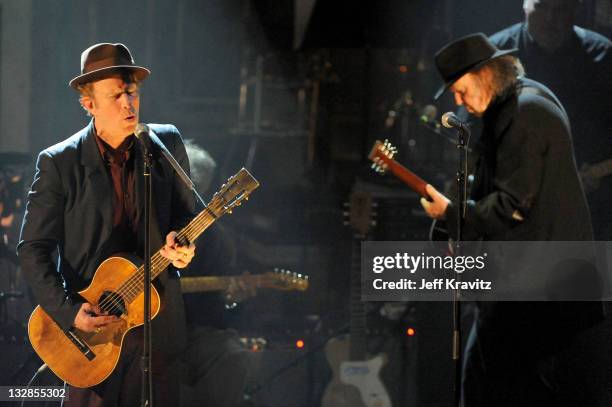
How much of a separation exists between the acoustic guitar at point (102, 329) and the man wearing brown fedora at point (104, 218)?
0.05 metres

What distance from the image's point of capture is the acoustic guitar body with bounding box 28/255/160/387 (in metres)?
3.96

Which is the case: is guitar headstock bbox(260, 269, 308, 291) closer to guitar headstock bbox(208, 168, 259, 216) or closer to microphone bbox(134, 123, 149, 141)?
guitar headstock bbox(208, 168, 259, 216)

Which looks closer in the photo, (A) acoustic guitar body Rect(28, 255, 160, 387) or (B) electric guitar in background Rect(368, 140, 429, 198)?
(A) acoustic guitar body Rect(28, 255, 160, 387)

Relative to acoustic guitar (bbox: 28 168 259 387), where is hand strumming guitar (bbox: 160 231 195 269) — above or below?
above

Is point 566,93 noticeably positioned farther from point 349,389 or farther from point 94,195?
point 94,195

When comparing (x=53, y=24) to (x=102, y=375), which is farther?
(x=53, y=24)

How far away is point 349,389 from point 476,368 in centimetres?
111

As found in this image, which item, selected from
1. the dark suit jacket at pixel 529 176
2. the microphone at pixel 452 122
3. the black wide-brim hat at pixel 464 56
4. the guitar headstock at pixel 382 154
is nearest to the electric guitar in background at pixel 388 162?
the guitar headstock at pixel 382 154

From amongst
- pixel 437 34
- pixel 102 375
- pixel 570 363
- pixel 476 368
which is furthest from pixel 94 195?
pixel 437 34

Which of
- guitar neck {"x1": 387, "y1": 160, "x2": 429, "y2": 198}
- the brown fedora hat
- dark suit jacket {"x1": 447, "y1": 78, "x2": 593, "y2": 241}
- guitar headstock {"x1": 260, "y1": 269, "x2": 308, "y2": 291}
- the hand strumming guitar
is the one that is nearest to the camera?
the hand strumming guitar

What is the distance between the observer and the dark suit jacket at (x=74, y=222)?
3951 mm

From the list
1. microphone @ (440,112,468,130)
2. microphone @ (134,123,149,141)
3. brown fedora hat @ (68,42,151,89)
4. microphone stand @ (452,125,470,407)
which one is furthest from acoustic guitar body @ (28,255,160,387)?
microphone @ (440,112,468,130)

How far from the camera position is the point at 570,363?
547 centimetres

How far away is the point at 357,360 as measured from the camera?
5.73m
